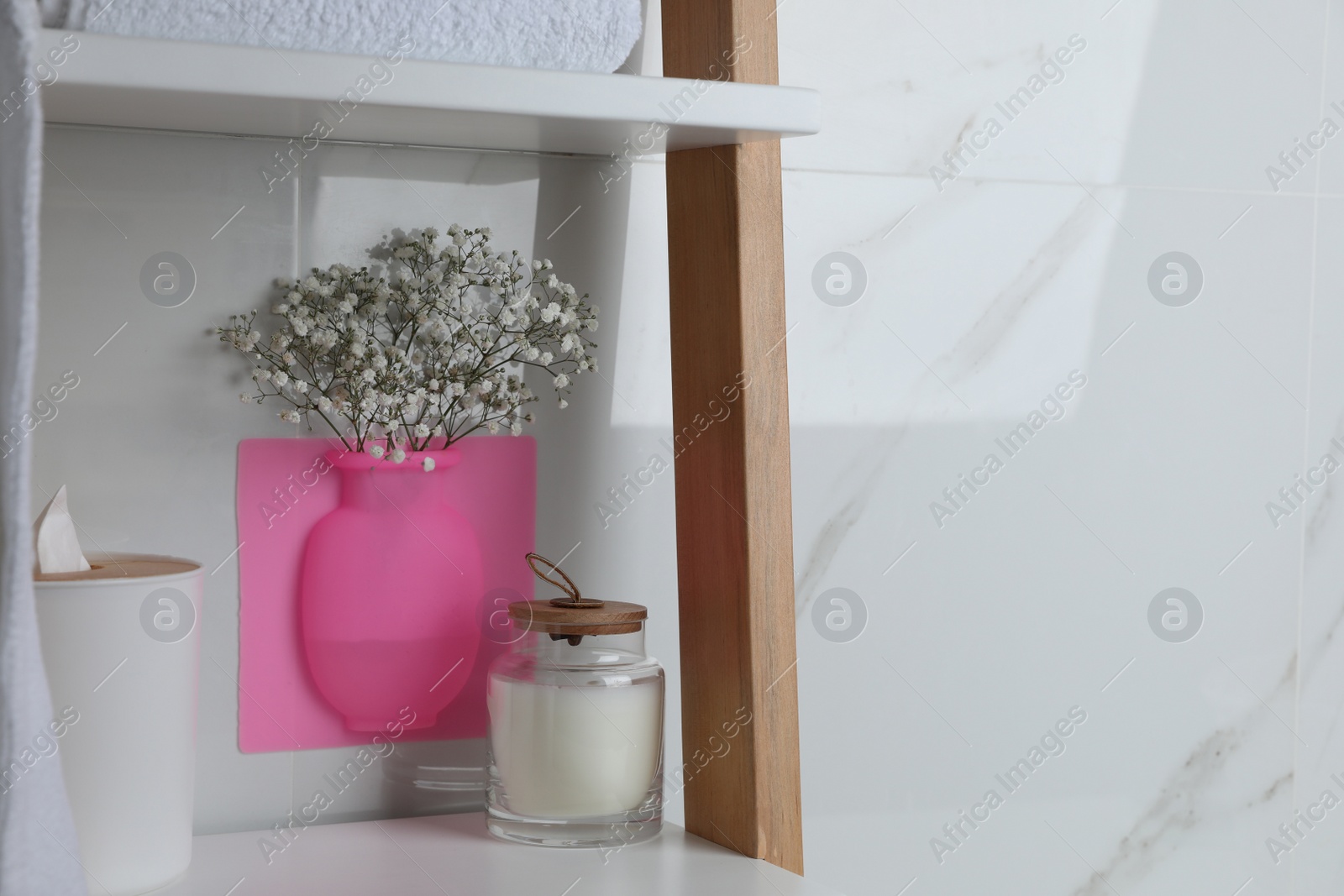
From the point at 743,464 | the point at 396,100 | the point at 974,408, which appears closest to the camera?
the point at 396,100

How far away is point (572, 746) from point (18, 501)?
0.30m

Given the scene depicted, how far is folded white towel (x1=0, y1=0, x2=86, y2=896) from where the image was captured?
381mm

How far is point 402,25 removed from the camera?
51cm

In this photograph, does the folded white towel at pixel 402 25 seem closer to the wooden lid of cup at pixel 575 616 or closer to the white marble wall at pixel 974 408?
the white marble wall at pixel 974 408

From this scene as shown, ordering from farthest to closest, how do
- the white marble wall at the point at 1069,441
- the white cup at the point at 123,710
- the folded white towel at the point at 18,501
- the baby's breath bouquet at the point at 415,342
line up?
the white marble wall at the point at 1069,441
the baby's breath bouquet at the point at 415,342
the white cup at the point at 123,710
the folded white towel at the point at 18,501

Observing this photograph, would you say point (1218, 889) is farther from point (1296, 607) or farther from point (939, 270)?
point (939, 270)

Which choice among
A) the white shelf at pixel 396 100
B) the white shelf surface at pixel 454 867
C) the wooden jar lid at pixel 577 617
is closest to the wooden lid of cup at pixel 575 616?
the wooden jar lid at pixel 577 617

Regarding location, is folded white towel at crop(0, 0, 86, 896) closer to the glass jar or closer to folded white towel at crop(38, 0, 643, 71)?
folded white towel at crop(38, 0, 643, 71)

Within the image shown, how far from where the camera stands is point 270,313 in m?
0.64

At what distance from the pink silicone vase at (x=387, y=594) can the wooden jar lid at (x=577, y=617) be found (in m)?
0.06

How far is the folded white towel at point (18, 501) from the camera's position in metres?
0.38

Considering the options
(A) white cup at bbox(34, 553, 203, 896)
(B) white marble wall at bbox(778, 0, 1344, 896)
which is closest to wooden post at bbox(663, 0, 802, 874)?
(B) white marble wall at bbox(778, 0, 1344, 896)

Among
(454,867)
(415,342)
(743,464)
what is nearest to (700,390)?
(743,464)

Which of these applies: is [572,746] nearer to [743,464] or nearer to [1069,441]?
[743,464]
